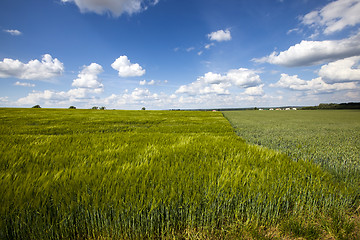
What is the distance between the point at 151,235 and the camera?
1.51 metres

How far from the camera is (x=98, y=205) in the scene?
1.65 metres

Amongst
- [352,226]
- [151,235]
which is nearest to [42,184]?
[151,235]

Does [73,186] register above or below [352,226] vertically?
above

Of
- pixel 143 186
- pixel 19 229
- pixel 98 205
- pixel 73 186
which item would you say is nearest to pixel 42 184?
pixel 73 186

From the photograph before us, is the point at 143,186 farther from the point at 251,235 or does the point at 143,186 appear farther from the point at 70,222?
the point at 251,235

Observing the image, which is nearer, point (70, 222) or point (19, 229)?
point (19, 229)

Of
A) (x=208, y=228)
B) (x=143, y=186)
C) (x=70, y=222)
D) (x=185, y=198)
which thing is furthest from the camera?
(x=143, y=186)

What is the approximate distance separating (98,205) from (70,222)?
1.03ft

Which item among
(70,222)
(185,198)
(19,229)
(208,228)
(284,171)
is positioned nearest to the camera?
(19,229)

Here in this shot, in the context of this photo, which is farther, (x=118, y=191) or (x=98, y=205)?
(x=118, y=191)

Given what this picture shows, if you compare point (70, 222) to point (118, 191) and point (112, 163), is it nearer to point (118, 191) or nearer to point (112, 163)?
point (118, 191)

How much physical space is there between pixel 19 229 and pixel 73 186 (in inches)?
23.1

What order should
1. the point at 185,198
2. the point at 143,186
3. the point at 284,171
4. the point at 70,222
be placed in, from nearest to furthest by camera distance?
the point at 70,222 → the point at 185,198 → the point at 143,186 → the point at 284,171

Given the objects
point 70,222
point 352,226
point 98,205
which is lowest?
point 352,226
